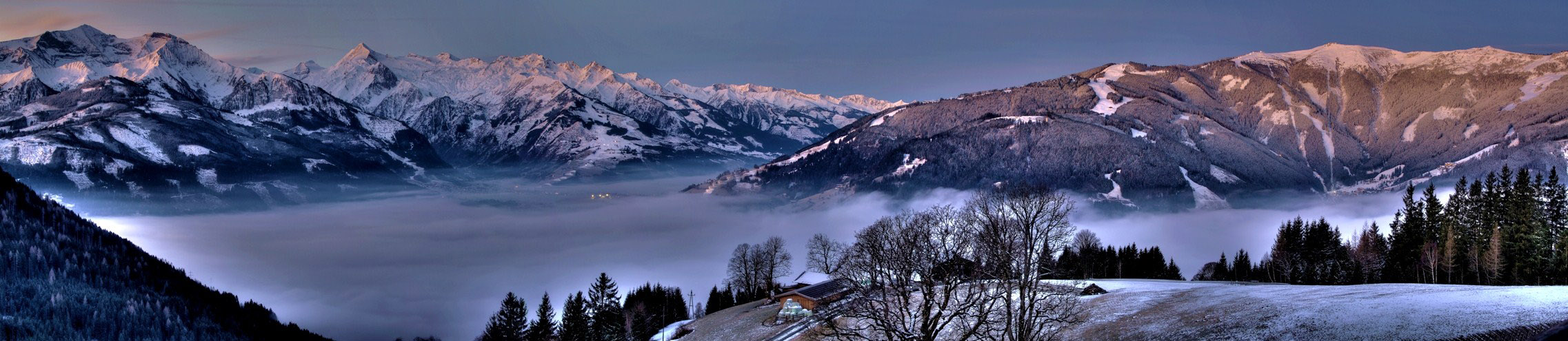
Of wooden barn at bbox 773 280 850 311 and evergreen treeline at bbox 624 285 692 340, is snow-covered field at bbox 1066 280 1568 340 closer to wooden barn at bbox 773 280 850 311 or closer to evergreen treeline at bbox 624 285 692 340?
wooden barn at bbox 773 280 850 311

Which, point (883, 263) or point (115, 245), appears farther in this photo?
point (115, 245)

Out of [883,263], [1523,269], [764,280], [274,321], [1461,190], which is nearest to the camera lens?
[883,263]

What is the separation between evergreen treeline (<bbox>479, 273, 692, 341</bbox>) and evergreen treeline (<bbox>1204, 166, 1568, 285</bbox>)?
78556mm

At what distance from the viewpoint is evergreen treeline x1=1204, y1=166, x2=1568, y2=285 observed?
78.2 m

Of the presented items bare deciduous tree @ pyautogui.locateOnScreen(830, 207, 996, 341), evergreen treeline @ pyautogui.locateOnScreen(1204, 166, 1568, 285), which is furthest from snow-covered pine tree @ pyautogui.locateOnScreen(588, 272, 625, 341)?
evergreen treeline @ pyautogui.locateOnScreen(1204, 166, 1568, 285)

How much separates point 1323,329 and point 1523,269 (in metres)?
53.7

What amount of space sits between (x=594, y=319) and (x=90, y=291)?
55429 millimetres

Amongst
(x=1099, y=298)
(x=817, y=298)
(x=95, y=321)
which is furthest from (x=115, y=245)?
(x=1099, y=298)

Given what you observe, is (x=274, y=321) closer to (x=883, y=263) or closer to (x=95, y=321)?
(x=95, y=321)

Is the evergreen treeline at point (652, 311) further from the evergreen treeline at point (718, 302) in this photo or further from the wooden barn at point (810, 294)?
the wooden barn at point (810, 294)

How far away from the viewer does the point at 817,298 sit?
8625 centimetres

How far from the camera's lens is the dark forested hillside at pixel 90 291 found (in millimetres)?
53312

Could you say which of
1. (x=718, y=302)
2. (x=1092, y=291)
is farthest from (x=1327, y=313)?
(x=718, y=302)

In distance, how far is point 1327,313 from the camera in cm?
4644
